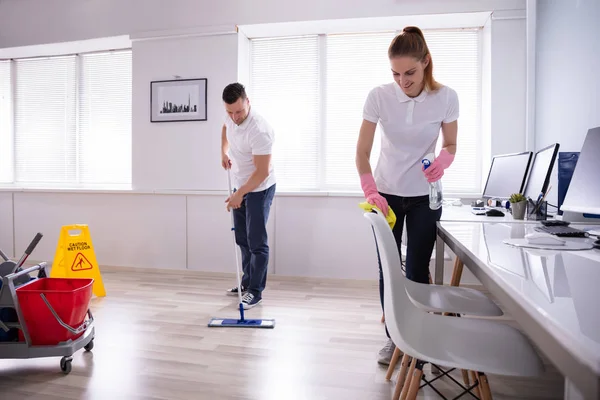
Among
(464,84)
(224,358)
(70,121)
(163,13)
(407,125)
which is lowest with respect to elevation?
(224,358)

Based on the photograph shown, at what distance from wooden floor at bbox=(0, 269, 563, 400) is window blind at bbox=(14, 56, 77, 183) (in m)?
2.23

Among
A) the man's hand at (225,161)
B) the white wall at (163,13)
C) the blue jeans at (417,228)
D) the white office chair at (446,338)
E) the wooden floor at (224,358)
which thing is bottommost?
the wooden floor at (224,358)

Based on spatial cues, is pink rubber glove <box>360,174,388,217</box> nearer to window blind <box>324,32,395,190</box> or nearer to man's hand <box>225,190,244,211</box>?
man's hand <box>225,190,244,211</box>

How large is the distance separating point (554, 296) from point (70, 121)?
4772mm

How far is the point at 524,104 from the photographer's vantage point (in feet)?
10.5

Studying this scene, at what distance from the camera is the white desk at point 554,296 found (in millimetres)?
431

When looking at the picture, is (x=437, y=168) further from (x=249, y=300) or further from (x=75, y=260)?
(x=75, y=260)

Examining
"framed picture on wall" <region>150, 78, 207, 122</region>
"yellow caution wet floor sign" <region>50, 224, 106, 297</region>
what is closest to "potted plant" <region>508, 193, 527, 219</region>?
"framed picture on wall" <region>150, 78, 207, 122</region>

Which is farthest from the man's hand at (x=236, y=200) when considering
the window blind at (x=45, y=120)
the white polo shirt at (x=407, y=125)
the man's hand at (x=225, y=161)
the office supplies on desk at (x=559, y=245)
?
the window blind at (x=45, y=120)

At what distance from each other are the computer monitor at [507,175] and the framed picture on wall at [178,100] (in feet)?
8.06

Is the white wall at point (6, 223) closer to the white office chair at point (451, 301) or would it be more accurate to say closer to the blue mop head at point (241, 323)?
the blue mop head at point (241, 323)

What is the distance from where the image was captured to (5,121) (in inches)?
176

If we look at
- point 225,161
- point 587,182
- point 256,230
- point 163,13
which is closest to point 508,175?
point 587,182

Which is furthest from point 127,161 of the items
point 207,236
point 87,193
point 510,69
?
point 510,69
